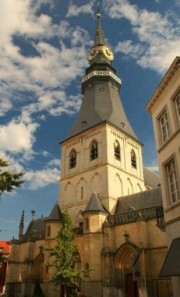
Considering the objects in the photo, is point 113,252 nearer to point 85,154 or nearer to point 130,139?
point 85,154

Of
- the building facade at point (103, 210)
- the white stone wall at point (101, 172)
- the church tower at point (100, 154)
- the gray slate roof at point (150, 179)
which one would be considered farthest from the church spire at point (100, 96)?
the gray slate roof at point (150, 179)

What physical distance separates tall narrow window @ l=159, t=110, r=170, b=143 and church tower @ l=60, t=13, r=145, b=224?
14347mm

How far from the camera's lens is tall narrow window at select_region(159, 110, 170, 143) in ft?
45.2

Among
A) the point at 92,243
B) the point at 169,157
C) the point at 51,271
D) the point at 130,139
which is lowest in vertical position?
the point at 51,271

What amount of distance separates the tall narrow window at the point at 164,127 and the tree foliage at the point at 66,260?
12.5 metres

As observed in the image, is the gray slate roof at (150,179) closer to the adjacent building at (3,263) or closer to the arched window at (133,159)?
the arched window at (133,159)

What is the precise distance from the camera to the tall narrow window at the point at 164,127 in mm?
13785

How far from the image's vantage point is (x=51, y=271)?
85.6ft

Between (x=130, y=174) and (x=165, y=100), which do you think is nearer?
(x=165, y=100)

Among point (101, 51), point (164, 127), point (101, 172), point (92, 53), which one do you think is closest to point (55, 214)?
point (101, 172)

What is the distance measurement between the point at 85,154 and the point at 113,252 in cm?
1217

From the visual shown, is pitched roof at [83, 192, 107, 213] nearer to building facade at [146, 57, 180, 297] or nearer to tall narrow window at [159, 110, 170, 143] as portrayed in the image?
building facade at [146, 57, 180, 297]

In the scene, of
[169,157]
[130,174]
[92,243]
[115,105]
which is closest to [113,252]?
[92,243]

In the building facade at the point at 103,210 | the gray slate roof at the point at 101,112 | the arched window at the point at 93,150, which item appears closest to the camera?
the building facade at the point at 103,210
